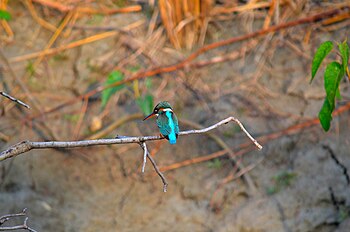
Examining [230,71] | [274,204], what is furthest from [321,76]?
[274,204]

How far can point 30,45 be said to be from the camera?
5.24 meters

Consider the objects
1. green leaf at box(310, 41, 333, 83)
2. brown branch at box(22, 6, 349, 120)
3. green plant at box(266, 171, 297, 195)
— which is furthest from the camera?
brown branch at box(22, 6, 349, 120)

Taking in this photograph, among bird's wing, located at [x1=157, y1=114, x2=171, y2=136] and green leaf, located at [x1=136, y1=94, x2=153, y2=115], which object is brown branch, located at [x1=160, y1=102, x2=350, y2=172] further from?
bird's wing, located at [x1=157, y1=114, x2=171, y2=136]

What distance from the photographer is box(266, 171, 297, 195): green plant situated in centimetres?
433

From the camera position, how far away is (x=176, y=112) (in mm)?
4824

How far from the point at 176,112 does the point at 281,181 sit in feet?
3.35

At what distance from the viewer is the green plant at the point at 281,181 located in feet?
14.2

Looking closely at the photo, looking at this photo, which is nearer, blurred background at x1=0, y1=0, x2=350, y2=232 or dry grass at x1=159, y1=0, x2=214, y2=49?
blurred background at x1=0, y1=0, x2=350, y2=232

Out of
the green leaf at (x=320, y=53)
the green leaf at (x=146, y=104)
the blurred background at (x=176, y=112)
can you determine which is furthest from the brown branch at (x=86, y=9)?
the green leaf at (x=320, y=53)

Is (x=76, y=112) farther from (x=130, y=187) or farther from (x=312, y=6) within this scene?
(x=312, y=6)

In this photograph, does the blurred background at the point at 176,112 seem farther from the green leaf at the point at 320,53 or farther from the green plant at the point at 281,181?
the green leaf at the point at 320,53

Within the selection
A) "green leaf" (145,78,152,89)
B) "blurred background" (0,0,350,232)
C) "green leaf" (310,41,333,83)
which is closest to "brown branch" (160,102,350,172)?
"blurred background" (0,0,350,232)

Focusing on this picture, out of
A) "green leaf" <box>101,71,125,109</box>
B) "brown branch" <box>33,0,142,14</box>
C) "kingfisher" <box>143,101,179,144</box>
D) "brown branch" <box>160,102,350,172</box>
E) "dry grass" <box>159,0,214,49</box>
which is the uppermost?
"brown branch" <box>33,0,142,14</box>

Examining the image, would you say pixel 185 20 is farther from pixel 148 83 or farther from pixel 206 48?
pixel 148 83
